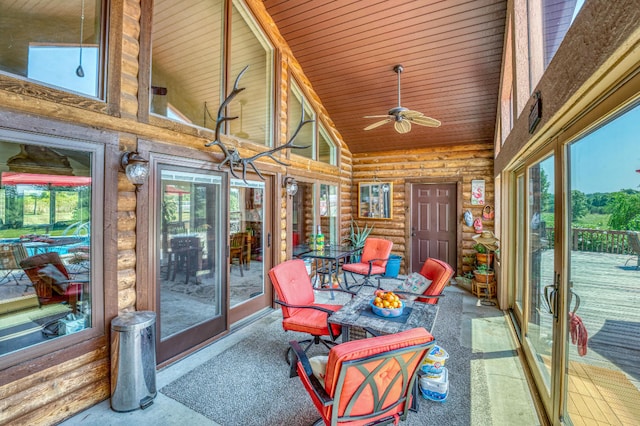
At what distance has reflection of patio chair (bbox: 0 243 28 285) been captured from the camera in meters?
2.16

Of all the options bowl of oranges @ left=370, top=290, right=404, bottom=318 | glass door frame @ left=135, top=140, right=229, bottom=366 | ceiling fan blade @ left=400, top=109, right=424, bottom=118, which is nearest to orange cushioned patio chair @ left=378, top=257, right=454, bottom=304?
bowl of oranges @ left=370, top=290, right=404, bottom=318

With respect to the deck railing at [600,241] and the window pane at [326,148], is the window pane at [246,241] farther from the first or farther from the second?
the deck railing at [600,241]

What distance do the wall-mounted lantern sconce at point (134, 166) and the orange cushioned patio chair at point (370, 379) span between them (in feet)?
6.91

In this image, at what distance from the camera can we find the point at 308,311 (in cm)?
329

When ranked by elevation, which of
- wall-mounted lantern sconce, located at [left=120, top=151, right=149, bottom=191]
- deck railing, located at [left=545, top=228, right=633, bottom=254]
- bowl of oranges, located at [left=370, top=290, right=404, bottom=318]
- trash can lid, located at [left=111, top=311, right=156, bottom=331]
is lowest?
trash can lid, located at [left=111, top=311, right=156, bottom=331]

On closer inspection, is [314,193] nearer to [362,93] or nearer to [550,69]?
[362,93]

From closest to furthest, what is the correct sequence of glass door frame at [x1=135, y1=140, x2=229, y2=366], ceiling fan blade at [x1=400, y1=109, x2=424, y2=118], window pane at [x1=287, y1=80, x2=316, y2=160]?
glass door frame at [x1=135, y1=140, x2=229, y2=366] → ceiling fan blade at [x1=400, y1=109, x2=424, y2=118] → window pane at [x1=287, y1=80, x2=316, y2=160]

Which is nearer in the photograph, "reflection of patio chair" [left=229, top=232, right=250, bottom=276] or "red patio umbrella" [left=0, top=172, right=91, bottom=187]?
"red patio umbrella" [left=0, top=172, right=91, bottom=187]

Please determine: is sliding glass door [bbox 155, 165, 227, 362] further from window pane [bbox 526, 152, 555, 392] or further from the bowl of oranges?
window pane [bbox 526, 152, 555, 392]

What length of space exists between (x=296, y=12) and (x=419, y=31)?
1716mm

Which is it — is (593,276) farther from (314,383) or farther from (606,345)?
(314,383)

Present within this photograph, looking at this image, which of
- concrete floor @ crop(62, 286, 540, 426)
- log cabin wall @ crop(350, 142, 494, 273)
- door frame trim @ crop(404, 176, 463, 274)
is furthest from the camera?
door frame trim @ crop(404, 176, 463, 274)

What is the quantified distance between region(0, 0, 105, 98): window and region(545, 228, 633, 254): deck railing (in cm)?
359

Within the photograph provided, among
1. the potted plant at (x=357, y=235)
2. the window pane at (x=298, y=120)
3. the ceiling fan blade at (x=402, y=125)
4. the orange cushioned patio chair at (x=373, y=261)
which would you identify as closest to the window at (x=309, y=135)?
the window pane at (x=298, y=120)
